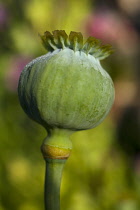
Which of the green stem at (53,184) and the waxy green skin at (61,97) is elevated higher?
the waxy green skin at (61,97)

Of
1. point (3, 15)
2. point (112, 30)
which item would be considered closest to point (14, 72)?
point (3, 15)

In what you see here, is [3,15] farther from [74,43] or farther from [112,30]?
[74,43]

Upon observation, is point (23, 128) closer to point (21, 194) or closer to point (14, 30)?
point (21, 194)

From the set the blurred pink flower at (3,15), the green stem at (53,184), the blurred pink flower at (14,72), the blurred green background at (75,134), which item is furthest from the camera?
the blurred pink flower at (3,15)

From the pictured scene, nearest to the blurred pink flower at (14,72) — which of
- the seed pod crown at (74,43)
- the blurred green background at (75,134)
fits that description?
the blurred green background at (75,134)

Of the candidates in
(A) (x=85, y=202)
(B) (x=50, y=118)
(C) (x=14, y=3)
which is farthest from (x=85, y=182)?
(B) (x=50, y=118)

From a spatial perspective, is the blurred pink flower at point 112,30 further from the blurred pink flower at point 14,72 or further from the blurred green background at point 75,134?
the blurred pink flower at point 14,72
